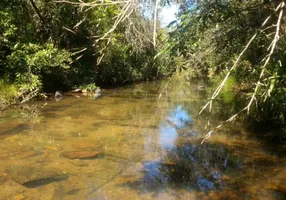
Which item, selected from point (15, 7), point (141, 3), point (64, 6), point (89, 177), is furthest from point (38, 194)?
point (64, 6)

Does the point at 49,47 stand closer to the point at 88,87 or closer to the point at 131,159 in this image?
the point at 88,87

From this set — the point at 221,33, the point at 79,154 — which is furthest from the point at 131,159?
the point at 221,33

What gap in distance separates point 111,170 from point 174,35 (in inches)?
140

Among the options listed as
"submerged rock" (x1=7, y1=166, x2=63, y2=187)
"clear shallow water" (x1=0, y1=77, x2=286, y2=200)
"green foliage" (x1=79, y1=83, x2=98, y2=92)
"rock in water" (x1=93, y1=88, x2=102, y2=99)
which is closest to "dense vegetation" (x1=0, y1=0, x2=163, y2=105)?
"green foliage" (x1=79, y1=83, x2=98, y2=92)

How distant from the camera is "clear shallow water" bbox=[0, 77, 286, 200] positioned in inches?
231

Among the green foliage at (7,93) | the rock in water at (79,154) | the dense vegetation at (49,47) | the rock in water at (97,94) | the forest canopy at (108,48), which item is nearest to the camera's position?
the forest canopy at (108,48)

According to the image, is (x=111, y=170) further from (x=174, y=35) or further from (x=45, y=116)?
(x=45, y=116)

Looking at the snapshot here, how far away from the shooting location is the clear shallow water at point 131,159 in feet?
19.2

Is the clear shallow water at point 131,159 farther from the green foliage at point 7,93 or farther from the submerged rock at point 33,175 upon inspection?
the green foliage at point 7,93

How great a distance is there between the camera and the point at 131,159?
757cm

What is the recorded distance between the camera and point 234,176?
21.3ft

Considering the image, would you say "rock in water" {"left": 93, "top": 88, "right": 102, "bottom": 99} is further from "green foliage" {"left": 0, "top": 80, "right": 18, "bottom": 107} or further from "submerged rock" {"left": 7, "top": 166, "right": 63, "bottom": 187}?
"submerged rock" {"left": 7, "top": 166, "right": 63, "bottom": 187}

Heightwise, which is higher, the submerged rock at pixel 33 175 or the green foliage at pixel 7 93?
the green foliage at pixel 7 93

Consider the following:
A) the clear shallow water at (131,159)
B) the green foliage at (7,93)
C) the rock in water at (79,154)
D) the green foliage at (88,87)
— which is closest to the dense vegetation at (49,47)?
the green foliage at (7,93)
